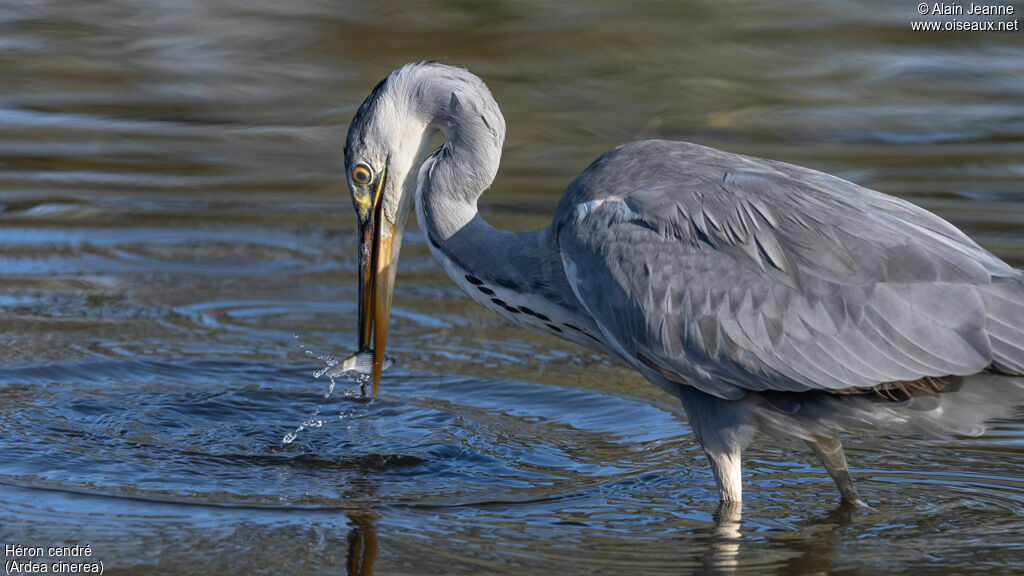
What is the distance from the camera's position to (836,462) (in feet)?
17.4

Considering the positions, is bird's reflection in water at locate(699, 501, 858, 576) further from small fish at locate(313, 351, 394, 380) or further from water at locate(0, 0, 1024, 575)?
small fish at locate(313, 351, 394, 380)

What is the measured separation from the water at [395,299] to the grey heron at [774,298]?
0.40 metres

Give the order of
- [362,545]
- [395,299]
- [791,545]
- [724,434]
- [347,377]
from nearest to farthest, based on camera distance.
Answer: [362,545] < [791,545] < [724,434] < [347,377] < [395,299]

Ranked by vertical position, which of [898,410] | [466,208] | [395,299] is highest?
[466,208]

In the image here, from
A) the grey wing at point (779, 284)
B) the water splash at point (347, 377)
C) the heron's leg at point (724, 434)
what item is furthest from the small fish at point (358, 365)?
the heron's leg at point (724, 434)

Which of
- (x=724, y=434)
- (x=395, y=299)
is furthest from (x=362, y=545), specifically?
(x=395, y=299)

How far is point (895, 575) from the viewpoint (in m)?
4.60

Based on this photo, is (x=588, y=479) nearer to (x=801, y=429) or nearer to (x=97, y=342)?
(x=801, y=429)

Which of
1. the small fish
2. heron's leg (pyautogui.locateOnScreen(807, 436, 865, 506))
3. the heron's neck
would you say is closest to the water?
heron's leg (pyautogui.locateOnScreen(807, 436, 865, 506))

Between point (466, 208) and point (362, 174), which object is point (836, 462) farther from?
point (362, 174)

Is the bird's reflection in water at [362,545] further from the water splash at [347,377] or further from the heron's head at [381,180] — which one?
the heron's head at [381,180]

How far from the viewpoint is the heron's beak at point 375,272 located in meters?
5.96

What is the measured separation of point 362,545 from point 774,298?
5.66 feet

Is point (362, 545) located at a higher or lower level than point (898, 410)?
lower
